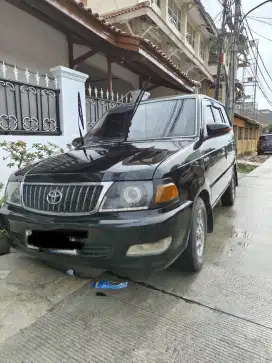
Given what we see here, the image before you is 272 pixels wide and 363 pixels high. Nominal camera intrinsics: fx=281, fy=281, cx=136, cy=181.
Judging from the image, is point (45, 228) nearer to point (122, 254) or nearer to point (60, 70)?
point (122, 254)

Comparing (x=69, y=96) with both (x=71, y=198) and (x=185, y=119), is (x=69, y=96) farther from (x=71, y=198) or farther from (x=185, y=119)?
(x=71, y=198)

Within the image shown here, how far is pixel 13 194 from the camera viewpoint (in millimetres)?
2496

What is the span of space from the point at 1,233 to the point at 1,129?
171 centimetres

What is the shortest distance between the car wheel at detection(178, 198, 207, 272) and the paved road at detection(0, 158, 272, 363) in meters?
0.13

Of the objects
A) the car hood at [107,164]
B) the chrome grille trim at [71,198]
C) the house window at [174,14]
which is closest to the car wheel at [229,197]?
the car hood at [107,164]

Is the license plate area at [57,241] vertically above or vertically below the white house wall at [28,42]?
below

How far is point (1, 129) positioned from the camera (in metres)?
4.04

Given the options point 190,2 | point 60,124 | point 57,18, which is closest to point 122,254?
point 60,124

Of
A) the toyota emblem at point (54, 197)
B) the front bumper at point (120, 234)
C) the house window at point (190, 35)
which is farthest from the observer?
the house window at point (190, 35)

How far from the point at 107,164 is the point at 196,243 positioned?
1084 millimetres

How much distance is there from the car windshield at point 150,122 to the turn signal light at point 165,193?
109cm

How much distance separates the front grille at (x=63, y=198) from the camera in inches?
80.1

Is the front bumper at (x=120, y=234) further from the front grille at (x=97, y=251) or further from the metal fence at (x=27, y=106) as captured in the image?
the metal fence at (x=27, y=106)

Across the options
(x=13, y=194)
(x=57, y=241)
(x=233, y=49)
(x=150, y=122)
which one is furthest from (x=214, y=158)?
(x=233, y=49)
